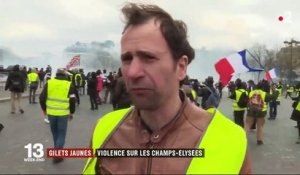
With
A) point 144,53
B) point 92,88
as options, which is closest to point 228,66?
point 92,88

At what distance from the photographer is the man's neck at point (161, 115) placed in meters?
1.94

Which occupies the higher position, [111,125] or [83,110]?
[111,125]

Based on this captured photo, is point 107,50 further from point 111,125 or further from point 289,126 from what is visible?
point 111,125

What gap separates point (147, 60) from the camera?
1848 mm

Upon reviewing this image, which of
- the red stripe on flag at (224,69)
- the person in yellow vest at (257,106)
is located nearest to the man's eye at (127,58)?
the red stripe on flag at (224,69)

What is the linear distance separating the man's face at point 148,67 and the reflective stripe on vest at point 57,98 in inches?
271

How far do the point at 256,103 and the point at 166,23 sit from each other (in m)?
10.3

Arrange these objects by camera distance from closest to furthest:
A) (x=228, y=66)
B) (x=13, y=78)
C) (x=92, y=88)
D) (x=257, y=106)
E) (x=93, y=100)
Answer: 1. (x=228, y=66)
2. (x=257, y=106)
3. (x=13, y=78)
4. (x=92, y=88)
5. (x=93, y=100)

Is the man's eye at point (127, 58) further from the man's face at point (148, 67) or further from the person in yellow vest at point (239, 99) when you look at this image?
the person in yellow vest at point (239, 99)

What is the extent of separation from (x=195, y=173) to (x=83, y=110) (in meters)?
17.3

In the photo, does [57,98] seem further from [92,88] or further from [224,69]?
[92,88]

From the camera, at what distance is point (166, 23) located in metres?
1.91

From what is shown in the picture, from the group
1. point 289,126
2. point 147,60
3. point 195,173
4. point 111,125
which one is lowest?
point 289,126

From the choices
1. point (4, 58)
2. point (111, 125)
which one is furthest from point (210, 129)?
point (4, 58)
